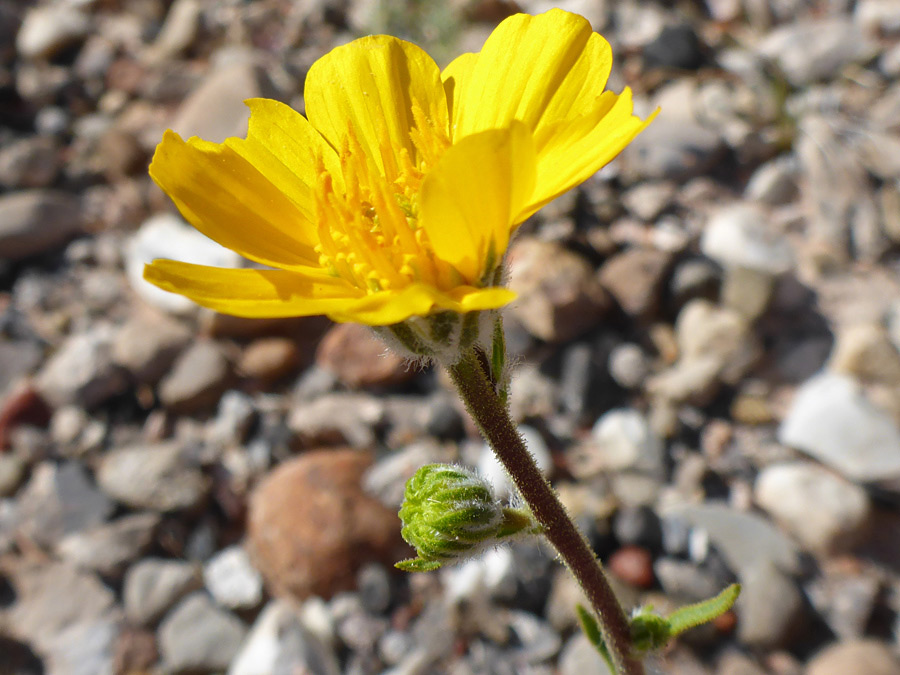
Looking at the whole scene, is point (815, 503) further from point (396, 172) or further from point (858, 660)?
point (396, 172)

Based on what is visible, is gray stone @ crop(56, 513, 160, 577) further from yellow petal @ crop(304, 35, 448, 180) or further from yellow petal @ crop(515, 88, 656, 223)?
yellow petal @ crop(515, 88, 656, 223)

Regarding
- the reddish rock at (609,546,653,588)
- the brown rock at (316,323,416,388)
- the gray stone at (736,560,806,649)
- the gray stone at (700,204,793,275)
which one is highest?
the brown rock at (316,323,416,388)

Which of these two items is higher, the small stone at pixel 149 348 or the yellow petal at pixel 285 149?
the yellow petal at pixel 285 149

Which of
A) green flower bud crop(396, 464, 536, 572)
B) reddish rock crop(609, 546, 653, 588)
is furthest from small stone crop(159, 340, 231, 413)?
green flower bud crop(396, 464, 536, 572)

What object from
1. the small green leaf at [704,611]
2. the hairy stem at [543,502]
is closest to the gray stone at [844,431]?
the small green leaf at [704,611]

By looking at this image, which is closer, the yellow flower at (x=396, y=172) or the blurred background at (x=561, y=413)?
the yellow flower at (x=396, y=172)

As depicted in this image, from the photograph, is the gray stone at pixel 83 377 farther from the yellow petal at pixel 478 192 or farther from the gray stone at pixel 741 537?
the yellow petal at pixel 478 192
